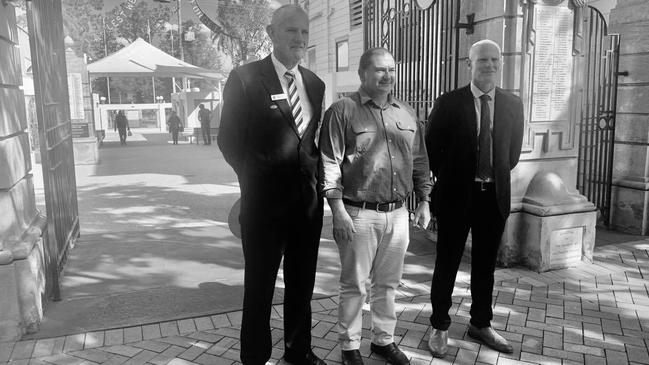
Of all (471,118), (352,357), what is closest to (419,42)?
(471,118)

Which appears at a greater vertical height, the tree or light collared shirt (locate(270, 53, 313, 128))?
the tree

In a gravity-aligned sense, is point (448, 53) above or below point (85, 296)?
above

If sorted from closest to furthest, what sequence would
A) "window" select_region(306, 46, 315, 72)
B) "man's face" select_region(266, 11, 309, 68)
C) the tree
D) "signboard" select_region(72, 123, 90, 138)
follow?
"man's face" select_region(266, 11, 309, 68)
the tree
"signboard" select_region(72, 123, 90, 138)
"window" select_region(306, 46, 315, 72)

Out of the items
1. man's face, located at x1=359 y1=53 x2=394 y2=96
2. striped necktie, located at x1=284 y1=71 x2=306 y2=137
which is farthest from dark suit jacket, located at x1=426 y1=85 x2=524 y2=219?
striped necktie, located at x1=284 y1=71 x2=306 y2=137

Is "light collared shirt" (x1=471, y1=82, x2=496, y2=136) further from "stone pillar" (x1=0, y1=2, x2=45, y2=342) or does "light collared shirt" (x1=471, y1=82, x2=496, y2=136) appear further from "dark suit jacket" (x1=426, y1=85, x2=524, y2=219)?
"stone pillar" (x1=0, y1=2, x2=45, y2=342)

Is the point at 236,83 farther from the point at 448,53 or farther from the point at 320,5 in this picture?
the point at 320,5

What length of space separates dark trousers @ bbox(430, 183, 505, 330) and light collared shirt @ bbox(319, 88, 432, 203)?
539mm

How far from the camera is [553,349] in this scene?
3.65 metres

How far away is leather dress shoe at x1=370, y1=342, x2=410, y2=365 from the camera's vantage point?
3373mm

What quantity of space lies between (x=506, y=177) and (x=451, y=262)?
0.65 meters

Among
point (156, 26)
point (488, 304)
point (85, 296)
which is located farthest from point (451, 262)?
point (156, 26)

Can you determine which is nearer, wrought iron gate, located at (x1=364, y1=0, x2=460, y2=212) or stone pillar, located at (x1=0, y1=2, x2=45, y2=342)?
stone pillar, located at (x1=0, y1=2, x2=45, y2=342)

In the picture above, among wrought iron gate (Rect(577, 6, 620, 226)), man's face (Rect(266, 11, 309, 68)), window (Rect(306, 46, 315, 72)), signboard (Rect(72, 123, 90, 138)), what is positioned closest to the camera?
man's face (Rect(266, 11, 309, 68))

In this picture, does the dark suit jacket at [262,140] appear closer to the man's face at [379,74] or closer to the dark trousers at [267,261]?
the dark trousers at [267,261]
